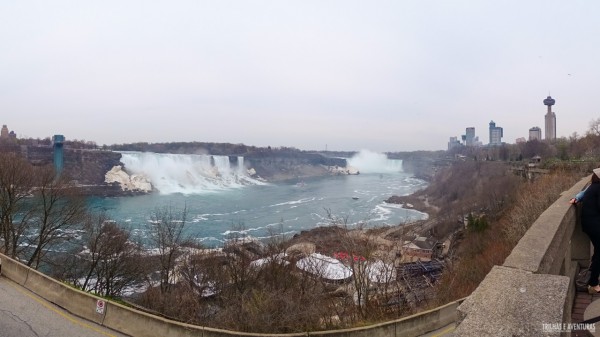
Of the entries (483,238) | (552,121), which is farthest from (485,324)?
(552,121)

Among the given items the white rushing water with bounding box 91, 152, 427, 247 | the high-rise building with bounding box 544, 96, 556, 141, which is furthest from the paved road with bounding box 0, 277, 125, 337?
the high-rise building with bounding box 544, 96, 556, 141

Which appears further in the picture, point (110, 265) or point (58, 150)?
point (58, 150)

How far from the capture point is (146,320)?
602 cm

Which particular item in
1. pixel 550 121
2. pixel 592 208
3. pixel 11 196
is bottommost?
pixel 11 196

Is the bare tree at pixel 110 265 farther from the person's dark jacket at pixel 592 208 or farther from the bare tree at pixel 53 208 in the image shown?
the person's dark jacket at pixel 592 208

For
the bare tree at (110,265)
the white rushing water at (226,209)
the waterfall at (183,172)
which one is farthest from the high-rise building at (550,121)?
the bare tree at (110,265)

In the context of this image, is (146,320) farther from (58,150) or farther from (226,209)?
(58,150)

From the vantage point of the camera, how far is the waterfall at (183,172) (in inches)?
3243

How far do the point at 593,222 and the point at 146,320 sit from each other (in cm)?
615

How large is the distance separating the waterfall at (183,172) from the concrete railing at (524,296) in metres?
75.3

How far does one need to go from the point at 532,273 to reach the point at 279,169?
12618 cm

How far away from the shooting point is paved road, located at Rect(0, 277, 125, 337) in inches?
232

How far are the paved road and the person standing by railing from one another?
6.42m

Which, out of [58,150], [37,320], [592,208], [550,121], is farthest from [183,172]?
[550,121]
